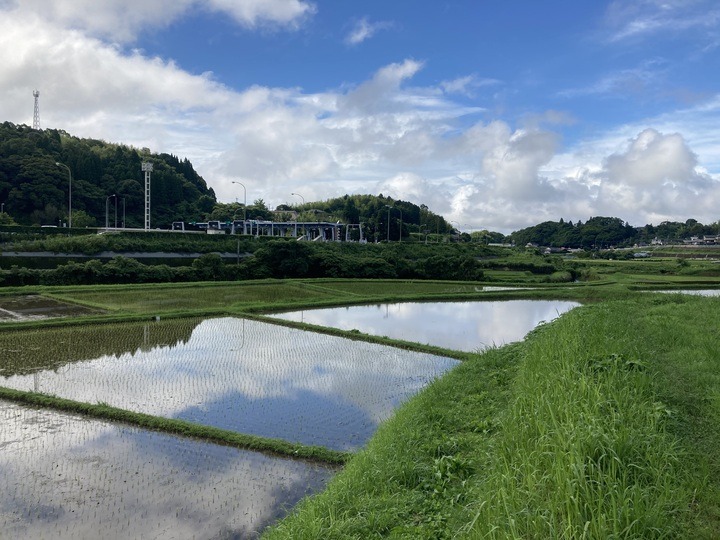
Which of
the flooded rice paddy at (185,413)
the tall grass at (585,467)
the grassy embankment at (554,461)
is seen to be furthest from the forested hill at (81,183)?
the tall grass at (585,467)

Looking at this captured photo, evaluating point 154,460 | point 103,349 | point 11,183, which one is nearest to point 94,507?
point 154,460

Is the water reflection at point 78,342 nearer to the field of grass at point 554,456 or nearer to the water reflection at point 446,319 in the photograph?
the water reflection at point 446,319

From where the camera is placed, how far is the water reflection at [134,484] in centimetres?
504

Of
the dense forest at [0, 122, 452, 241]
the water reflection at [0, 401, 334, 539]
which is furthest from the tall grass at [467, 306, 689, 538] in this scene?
the dense forest at [0, 122, 452, 241]

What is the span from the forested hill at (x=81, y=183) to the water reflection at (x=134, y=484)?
53090 mm

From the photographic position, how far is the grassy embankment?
292 cm

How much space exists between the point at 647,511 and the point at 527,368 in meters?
3.75

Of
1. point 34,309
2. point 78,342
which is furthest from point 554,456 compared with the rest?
point 34,309

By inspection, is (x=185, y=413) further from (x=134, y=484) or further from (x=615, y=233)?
(x=615, y=233)

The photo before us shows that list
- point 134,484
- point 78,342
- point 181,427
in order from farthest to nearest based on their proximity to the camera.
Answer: point 78,342
point 181,427
point 134,484

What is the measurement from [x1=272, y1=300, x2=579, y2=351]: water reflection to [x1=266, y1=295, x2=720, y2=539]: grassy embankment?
7396mm

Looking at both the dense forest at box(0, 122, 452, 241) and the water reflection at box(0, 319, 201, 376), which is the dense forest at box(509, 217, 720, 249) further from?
the water reflection at box(0, 319, 201, 376)

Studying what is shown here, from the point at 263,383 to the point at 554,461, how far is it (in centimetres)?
756

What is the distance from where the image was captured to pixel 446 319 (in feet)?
62.5
